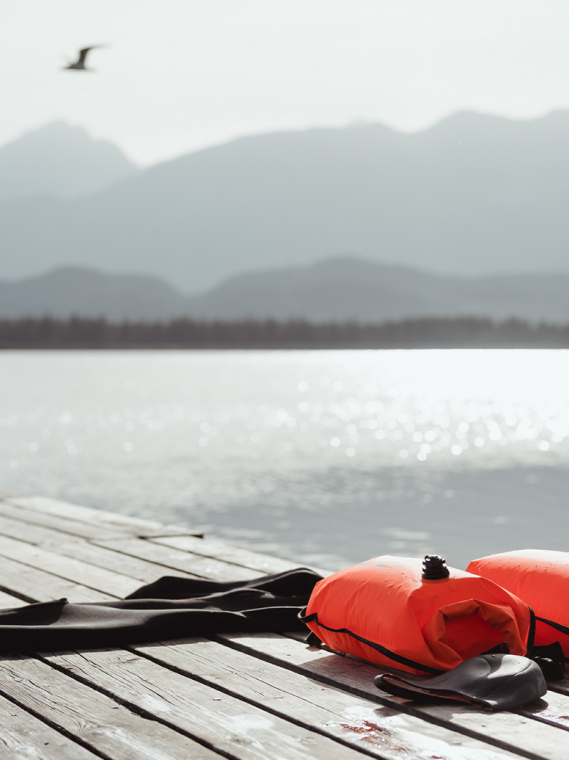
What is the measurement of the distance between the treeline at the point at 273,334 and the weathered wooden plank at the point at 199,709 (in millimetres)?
125667

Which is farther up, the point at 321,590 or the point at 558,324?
the point at 558,324

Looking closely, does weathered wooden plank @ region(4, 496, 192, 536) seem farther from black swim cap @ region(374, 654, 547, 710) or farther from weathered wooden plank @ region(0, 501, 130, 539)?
black swim cap @ region(374, 654, 547, 710)

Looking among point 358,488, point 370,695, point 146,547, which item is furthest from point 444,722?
point 358,488

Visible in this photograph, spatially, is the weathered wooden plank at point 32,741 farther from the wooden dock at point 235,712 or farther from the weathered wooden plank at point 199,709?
the weathered wooden plank at point 199,709

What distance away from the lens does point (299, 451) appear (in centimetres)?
2247

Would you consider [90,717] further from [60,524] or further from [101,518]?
[101,518]

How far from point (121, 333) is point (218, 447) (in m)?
113

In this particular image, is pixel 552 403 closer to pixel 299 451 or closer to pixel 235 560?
pixel 299 451

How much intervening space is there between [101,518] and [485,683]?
4.49 metres

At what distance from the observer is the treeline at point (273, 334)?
424ft

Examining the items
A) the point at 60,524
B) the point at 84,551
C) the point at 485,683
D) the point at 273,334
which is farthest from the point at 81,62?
the point at 273,334

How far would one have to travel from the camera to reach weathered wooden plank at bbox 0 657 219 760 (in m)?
2.24

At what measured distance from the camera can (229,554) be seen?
5.09m

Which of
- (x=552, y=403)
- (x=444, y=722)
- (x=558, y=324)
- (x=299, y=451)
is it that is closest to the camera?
(x=444, y=722)
